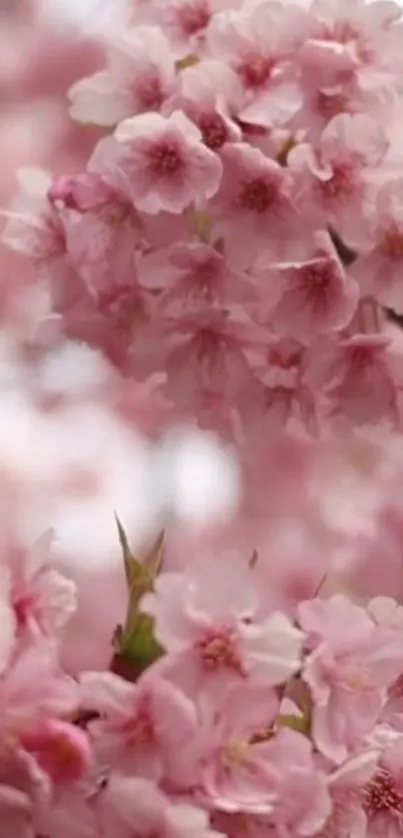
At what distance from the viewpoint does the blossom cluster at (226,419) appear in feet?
1.80

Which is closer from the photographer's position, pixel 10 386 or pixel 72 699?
pixel 72 699

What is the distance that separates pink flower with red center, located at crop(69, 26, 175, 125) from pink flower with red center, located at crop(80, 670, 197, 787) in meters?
0.30

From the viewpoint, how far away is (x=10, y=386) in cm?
73

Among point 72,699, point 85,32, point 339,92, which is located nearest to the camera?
point 72,699

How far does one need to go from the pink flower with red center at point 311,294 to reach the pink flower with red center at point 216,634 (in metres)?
0.15

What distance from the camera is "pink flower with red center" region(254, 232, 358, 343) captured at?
65cm

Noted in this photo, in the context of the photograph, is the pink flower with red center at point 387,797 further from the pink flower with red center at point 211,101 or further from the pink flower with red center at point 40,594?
the pink flower with red center at point 211,101

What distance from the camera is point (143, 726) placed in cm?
55

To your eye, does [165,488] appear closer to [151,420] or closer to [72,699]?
[151,420]

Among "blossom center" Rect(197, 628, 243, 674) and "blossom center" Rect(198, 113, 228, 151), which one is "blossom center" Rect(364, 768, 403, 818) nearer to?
"blossom center" Rect(197, 628, 243, 674)

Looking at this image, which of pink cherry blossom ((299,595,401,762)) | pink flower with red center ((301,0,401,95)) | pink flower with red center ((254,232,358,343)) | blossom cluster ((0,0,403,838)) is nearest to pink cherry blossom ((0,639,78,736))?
blossom cluster ((0,0,403,838))

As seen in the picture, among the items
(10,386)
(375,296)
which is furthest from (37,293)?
(375,296)

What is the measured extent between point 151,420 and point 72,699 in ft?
0.73

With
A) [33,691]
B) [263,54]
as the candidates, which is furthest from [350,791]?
[263,54]
